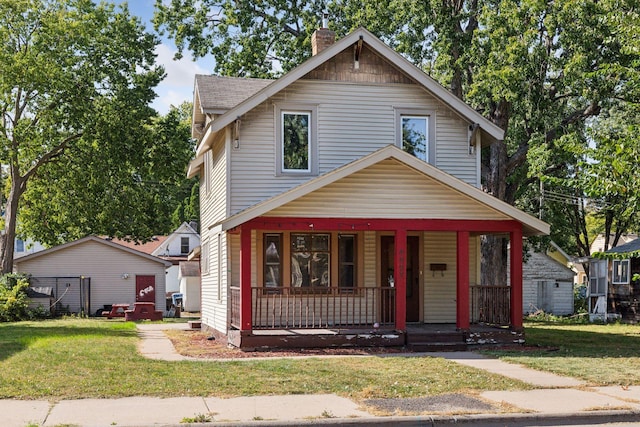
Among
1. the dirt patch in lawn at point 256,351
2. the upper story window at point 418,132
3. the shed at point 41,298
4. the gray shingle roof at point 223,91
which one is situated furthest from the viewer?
the shed at point 41,298

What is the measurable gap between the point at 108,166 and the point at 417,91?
2241cm

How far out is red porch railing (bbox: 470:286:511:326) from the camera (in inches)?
786

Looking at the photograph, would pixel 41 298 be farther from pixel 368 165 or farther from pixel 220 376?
pixel 220 376

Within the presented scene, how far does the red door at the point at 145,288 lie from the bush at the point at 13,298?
7.53 metres

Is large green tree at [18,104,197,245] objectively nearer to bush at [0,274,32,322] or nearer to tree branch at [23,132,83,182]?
tree branch at [23,132,83,182]

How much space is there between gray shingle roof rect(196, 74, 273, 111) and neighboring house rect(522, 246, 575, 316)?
2557 cm

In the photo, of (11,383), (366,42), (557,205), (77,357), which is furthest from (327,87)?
(557,205)

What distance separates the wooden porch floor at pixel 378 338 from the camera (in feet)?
58.4

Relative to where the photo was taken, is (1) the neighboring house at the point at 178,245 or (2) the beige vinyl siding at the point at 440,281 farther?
(1) the neighboring house at the point at 178,245

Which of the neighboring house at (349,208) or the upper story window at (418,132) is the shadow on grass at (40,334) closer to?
the neighboring house at (349,208)

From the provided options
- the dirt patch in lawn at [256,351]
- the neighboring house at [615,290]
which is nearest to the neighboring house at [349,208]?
the dirt patch in lawn at [256,351]

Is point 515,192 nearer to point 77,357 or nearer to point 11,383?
point 77,357

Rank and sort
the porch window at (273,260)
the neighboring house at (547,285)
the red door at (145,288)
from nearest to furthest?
the porch window at (273,260), the red door at (145,288), the neighboring house at (547,285)

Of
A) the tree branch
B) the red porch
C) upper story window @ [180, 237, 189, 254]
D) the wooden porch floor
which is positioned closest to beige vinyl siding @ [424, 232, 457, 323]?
the red porch
